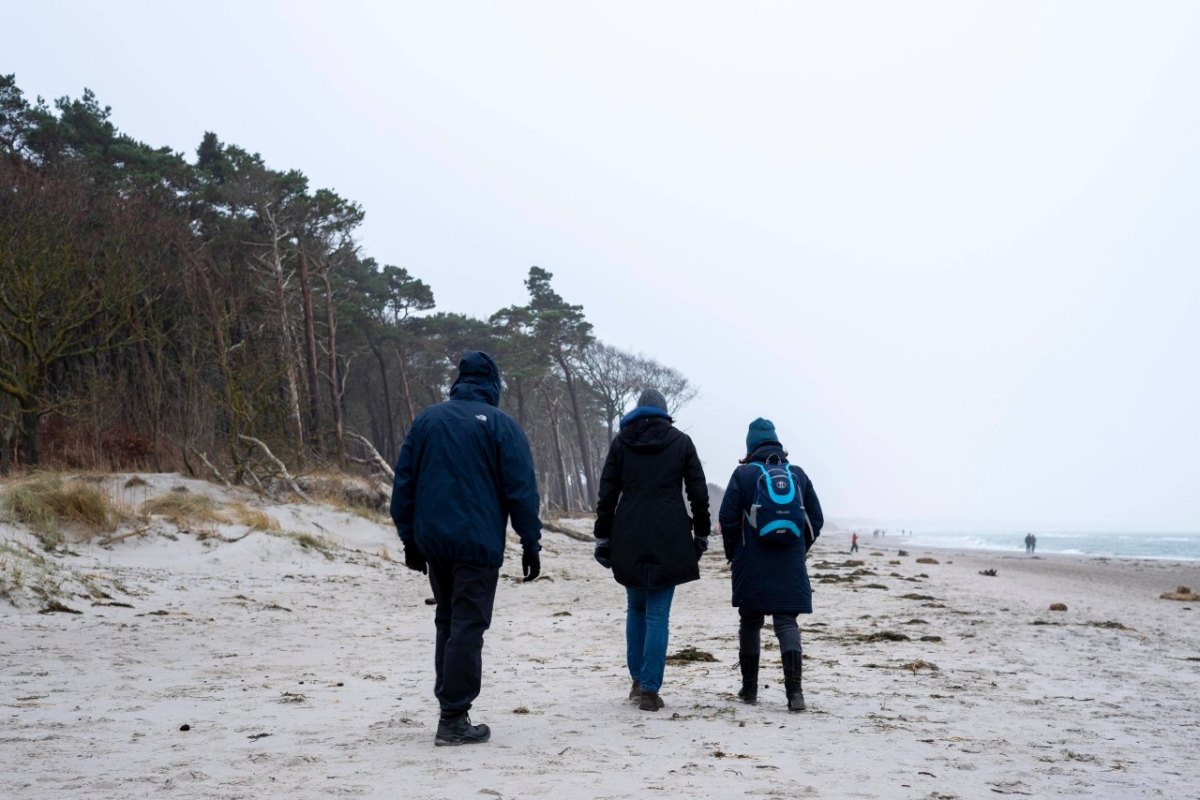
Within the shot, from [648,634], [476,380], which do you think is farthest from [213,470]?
[648,634]

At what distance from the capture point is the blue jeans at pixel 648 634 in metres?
5.27

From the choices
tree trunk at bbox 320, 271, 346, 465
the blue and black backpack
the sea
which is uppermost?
tree trunk at bbox 320, 271, 346, 465

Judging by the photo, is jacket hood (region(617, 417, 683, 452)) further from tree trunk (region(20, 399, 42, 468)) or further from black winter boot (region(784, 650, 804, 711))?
tree trunk (region(20, 399, 42, 468))

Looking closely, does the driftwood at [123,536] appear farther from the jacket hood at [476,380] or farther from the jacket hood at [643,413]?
the jacket hood at [643,413]

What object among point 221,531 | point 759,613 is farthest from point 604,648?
point 221,531

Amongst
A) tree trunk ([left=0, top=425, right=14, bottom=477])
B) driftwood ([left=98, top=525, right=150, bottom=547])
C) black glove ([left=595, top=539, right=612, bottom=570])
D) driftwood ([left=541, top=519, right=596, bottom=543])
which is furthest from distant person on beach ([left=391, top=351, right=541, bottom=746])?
driftwood ([left=541, top=519, right=596, bottom=543])

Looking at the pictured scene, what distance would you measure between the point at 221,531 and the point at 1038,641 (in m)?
10.9

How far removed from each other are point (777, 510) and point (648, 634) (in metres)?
1.10

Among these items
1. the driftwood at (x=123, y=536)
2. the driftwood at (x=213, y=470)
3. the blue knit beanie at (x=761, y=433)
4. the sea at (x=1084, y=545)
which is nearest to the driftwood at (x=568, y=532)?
the driftwood at (x=213, y=470)

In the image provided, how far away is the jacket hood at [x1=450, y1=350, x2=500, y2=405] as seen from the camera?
5.04 meters

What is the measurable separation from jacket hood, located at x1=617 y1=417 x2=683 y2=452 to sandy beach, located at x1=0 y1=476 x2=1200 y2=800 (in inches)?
60.4

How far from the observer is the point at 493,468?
4828 mm

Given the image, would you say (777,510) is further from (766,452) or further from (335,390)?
(335,390)

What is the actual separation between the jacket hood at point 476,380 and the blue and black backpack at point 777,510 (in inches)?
69.9
